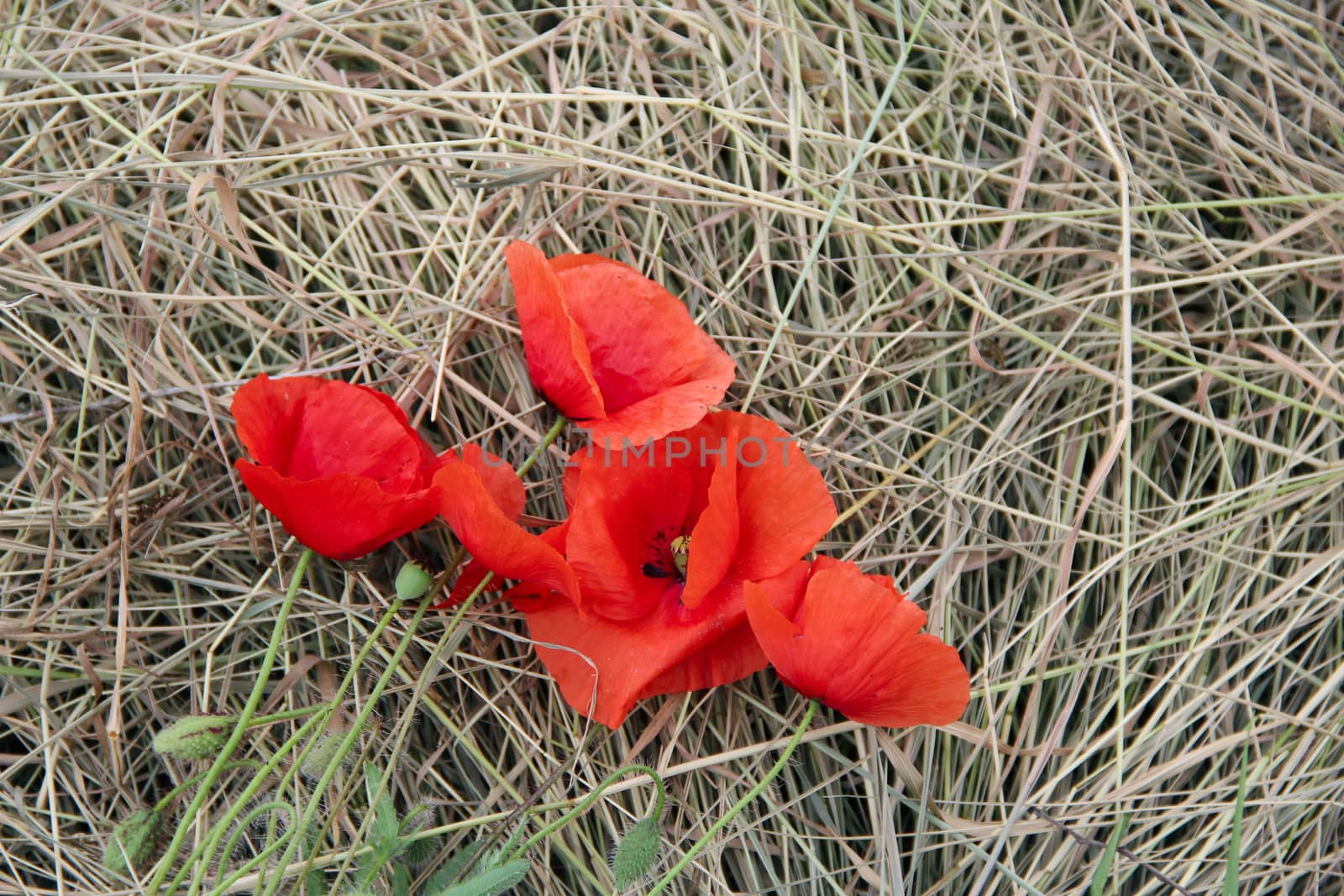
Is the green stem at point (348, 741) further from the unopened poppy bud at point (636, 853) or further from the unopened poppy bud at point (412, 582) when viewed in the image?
A: the unopened poppy bud at point (636, 853)

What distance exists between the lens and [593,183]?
48.7 inches

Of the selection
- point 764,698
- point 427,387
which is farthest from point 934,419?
point 427,387

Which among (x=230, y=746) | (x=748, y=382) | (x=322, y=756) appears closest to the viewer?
(x=230, y=746)

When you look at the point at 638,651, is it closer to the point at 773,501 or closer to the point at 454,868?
the point at 773,501

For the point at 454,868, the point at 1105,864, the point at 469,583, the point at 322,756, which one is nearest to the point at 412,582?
the point at 469,583

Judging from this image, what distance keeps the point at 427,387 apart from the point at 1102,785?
2.92 ft

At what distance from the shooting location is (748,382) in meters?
1.19

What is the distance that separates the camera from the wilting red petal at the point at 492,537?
0.91 meters

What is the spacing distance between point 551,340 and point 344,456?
0.76 ft

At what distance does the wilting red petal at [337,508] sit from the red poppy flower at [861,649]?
1.09 feet

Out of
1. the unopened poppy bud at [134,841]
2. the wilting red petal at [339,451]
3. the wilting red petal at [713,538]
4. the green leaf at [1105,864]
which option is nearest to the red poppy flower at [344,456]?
the wilting red petal at [339,451]

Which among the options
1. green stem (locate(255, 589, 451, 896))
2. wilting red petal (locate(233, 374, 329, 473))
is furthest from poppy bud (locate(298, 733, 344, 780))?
wilting red petal (locate(233, 374, 329, 473))

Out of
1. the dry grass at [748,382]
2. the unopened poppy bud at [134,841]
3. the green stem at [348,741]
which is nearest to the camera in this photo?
the green stem at [348,741]

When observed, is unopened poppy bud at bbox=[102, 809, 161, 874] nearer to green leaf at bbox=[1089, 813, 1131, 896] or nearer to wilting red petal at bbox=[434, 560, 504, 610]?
wilting red petal at bbox=[434, 560, 504, 610]
